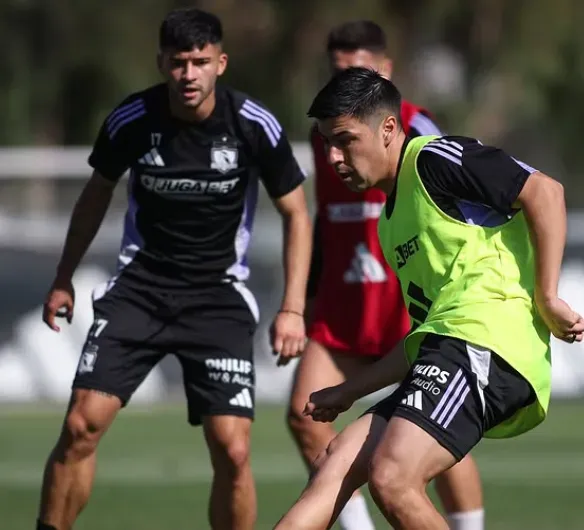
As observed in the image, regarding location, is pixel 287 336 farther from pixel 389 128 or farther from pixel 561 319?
pixel 561 319

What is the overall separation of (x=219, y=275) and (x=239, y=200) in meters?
0.37

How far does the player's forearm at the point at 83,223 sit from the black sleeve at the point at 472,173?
2248mm

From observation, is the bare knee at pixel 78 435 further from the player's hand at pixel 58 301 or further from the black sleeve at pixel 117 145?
the black sleeve at pixel 117 145

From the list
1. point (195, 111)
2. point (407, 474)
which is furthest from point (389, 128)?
point (195, 111)

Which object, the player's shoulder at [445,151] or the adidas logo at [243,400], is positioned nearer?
the player's shoulder at [445,151]

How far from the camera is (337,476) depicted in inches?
227

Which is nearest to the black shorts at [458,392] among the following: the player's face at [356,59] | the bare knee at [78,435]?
the bare knee at [78,435]

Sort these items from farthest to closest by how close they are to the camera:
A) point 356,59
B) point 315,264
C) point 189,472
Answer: point 189,472 → point 315,264 → point 356,59

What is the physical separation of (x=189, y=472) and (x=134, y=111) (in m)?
4.05

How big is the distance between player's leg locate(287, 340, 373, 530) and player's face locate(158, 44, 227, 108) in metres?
1.41

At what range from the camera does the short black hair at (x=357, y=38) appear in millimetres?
7859

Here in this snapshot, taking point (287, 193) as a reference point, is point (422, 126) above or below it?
above

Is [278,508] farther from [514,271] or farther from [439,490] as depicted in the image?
[514,271]

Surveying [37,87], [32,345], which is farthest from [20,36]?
[32,345]
